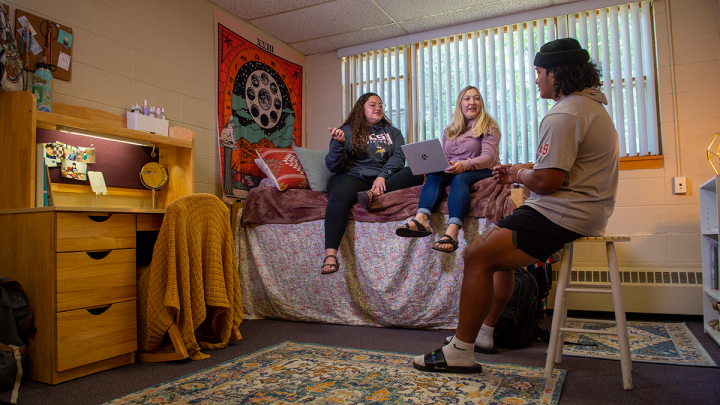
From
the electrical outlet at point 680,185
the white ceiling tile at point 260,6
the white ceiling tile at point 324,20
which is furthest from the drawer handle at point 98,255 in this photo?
the electrical outlet at point 680,185

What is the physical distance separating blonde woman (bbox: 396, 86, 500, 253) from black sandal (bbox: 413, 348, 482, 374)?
0.65 meters

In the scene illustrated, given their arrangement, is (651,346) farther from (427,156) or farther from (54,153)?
(54,153)

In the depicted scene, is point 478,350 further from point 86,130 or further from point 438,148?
point 86,130

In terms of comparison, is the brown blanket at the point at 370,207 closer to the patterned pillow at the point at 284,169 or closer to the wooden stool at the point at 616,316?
the patterned pillow at the point at 284,169

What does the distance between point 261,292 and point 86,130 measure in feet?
4.50

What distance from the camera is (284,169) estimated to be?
3084 millimetres

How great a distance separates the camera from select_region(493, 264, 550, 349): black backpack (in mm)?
2078

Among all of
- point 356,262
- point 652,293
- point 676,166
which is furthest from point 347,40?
point 652,293

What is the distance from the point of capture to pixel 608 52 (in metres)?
3.25

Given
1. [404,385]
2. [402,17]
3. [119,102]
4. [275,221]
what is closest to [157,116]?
[119,102]

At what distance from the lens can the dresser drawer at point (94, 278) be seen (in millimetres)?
1683

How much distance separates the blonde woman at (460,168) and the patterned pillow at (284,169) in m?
0.94

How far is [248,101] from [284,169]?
0.87m

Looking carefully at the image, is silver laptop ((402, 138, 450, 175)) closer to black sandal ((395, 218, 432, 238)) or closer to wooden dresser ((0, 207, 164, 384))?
black sandal ((395, 218, 432, 238))
